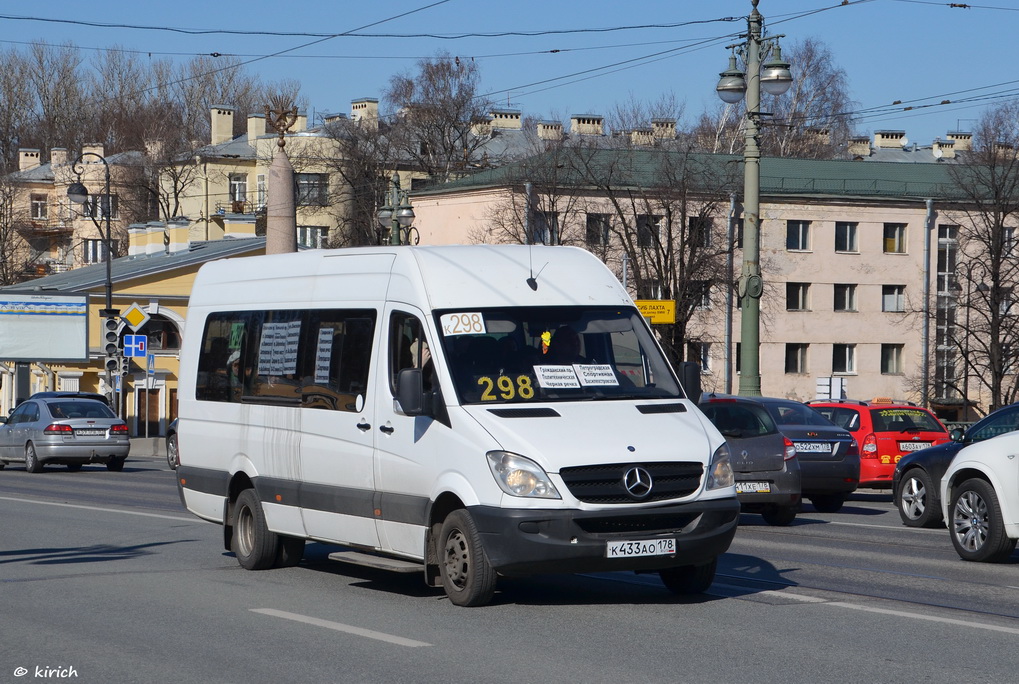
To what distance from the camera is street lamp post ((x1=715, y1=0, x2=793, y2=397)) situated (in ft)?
78.1

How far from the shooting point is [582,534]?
29.7ft

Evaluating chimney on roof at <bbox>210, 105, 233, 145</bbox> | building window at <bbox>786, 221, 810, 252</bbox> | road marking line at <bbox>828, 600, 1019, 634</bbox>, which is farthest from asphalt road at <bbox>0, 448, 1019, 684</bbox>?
chimney on roof at <bbox>210, 105, 233, 145</bbox>

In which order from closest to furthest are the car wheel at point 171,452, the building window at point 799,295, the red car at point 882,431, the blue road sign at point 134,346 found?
1. the red car at point 882,431
2. the car wheel at point 171,452
3. the blue road sign at point 134,346
4. the building window at point 799,295

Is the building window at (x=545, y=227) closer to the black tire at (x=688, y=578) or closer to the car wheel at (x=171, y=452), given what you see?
the car wheel at (x=171, y=452)

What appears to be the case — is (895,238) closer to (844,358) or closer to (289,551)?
(844,358)

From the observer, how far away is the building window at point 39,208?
10275cm

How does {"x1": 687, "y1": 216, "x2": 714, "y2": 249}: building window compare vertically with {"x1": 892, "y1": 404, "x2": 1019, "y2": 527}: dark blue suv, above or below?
above

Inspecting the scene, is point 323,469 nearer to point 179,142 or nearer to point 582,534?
point 582,534

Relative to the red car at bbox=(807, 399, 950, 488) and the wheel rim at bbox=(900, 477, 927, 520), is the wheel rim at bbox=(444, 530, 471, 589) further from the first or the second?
the red car at bbox=(807, 399, 950, 488)

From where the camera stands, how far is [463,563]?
9.46 m

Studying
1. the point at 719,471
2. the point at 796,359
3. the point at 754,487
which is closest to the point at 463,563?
the point at 719,471

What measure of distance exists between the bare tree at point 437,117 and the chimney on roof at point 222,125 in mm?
19343

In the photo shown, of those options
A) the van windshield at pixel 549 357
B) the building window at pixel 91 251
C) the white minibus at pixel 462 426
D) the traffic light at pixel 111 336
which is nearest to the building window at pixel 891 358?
Result: the traffic light at pixel 111 336

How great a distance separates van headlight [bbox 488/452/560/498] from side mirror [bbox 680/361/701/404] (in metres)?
1.82
